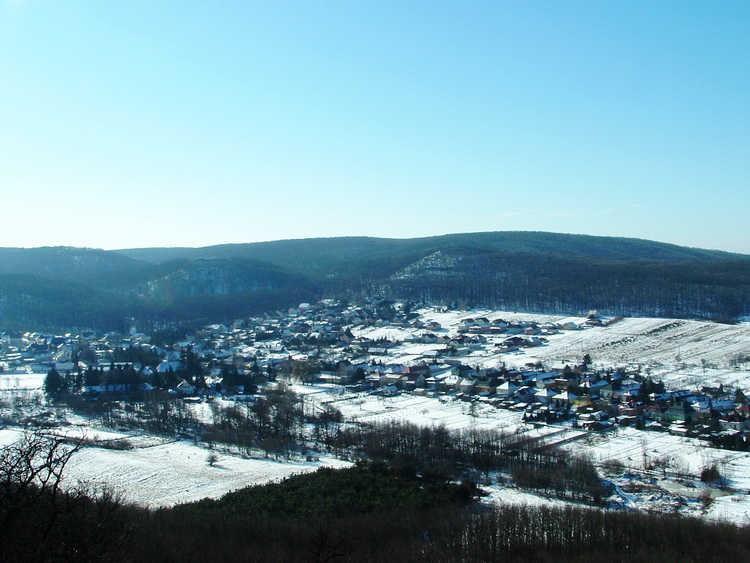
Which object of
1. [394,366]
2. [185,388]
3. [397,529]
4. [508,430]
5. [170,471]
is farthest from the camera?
[394,366]

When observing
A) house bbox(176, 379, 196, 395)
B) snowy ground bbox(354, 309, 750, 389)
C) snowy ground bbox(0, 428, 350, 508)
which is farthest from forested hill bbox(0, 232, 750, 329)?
snowy ground bbox(0, 428, 350, 508)

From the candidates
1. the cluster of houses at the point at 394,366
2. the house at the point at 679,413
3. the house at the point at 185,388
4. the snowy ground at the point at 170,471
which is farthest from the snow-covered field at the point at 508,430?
the house at the point at 185,388

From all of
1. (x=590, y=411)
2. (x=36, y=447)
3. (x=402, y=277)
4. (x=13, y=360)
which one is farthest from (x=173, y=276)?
(x=36, y=447)

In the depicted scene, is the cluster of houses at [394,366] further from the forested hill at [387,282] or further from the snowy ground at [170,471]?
the snowy ground at [170,471]

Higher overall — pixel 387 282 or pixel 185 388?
pixel 387 282

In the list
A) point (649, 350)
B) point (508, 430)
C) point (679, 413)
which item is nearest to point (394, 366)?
point (508, 430)

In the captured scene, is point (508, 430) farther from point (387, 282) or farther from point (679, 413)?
point (387, 282)

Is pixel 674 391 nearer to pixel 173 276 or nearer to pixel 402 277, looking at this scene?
pixel 402 277
